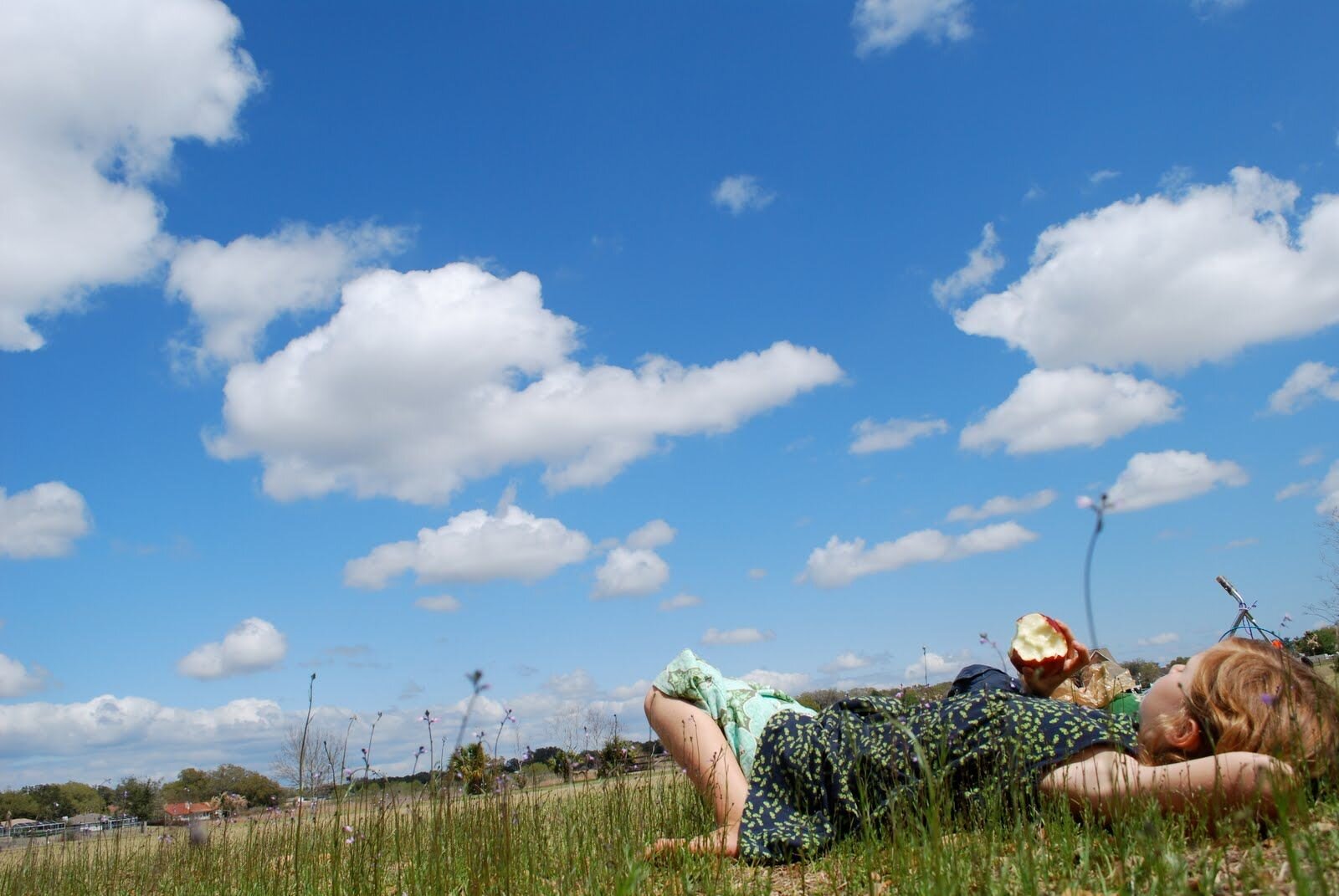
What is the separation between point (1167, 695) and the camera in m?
3.18

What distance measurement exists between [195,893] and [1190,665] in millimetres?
5611

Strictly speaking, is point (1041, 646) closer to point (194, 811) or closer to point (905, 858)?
point (905, 858)

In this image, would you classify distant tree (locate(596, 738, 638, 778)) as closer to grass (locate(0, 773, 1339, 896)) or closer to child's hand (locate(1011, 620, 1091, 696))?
grass (locate(0, 773, 1339, 896))

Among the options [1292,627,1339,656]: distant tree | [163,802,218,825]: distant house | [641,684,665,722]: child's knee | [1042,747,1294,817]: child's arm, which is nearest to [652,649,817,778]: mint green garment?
[641,684,665,722]: child's knee

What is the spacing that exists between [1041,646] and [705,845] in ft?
7.11

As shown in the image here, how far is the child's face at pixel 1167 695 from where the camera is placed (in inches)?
123

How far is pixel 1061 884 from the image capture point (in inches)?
103

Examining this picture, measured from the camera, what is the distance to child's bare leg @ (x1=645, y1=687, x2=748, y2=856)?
3.79 meters

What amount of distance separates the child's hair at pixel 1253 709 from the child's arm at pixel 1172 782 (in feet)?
0.27

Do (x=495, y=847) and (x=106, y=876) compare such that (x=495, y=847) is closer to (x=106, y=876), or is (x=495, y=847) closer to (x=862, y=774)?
(x=862, y=774)

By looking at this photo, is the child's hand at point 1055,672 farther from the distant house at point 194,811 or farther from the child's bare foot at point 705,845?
the distant house at point 194,811

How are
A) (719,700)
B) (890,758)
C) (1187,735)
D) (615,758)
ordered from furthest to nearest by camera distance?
1. (615,758)
2. (719,700)
3. (890,758)
4. (1187,735)

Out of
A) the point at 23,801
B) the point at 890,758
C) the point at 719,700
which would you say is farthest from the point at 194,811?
the point at 23,801

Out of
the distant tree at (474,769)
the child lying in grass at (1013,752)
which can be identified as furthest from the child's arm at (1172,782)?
the distant tree at (474,769)
